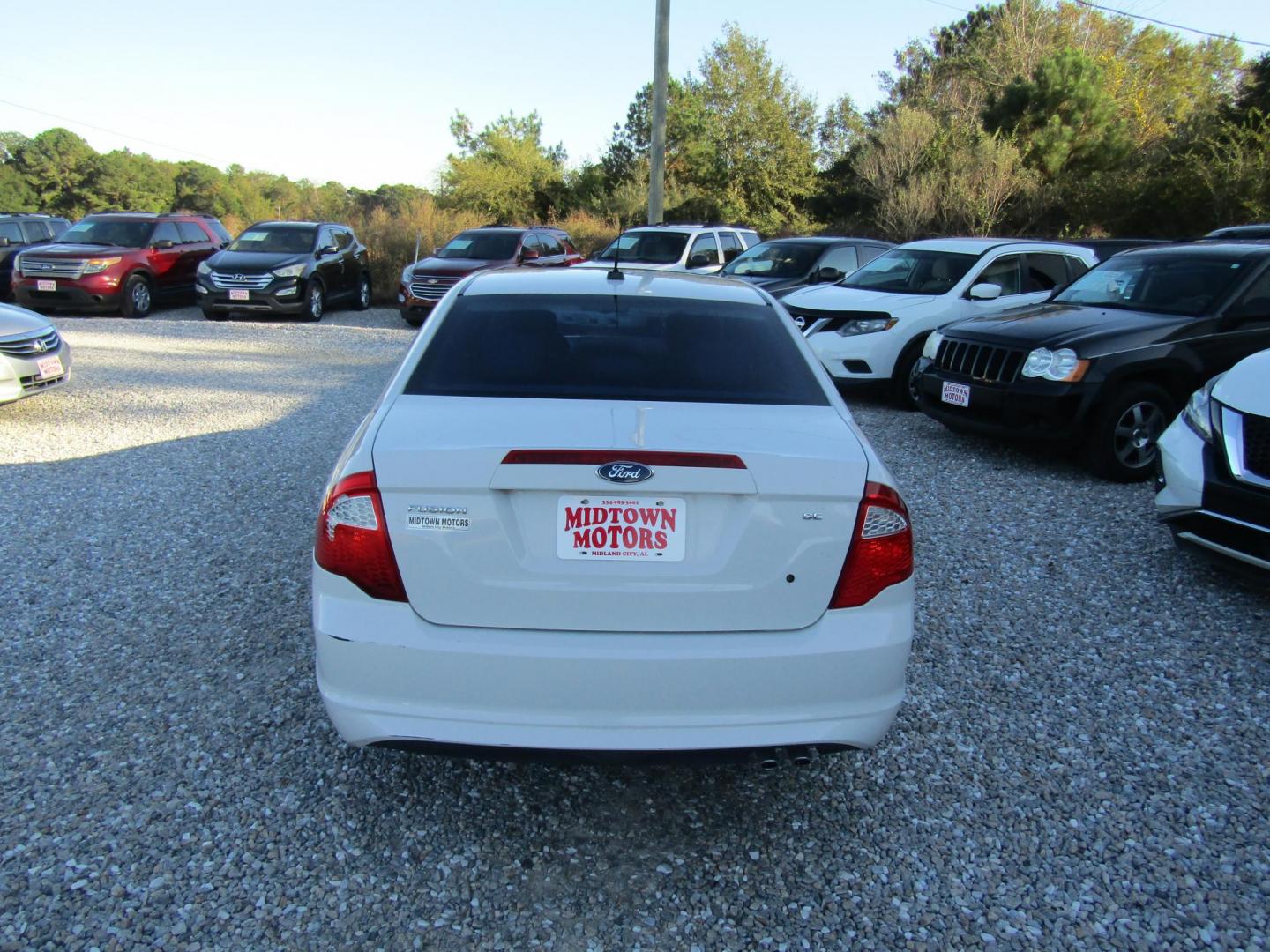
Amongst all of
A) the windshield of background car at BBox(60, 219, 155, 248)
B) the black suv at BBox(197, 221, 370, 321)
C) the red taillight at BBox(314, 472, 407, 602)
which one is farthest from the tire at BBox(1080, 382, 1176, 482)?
the windshield of background car at BBox(60, 219, 155, 248)

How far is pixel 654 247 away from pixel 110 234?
9.89 m

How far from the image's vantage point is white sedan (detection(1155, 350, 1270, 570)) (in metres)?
4.27

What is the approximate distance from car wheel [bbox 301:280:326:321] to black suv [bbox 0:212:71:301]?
6.11 m

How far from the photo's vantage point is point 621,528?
2.41m

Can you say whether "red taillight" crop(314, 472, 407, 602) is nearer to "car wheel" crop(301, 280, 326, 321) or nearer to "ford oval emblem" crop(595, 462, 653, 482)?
"ford oval emblem" crop(595, 462, 653, 482)

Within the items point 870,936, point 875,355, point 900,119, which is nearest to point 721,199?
point 900,119

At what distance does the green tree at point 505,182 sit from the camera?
125 feet

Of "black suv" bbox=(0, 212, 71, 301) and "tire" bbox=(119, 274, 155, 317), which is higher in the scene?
"black suv" bbox=(0, 212, 71, 301)

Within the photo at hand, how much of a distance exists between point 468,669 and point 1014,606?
3.13 metres

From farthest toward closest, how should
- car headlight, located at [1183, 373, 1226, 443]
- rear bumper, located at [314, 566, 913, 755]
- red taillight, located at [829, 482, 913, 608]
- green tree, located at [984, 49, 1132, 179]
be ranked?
1. green tree, located at [984, 49, 1132, 179]
2. car headlight, located at [1183, 373, 1226, 443]
3. red taillight, located at [829, 482, 913, 608]
4. rear bumper, located at [314, 566, 913, 755]

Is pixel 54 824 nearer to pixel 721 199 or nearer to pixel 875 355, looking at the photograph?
pixel 875 355

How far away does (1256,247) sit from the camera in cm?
714

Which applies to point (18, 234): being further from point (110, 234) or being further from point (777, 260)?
point (777, 260)

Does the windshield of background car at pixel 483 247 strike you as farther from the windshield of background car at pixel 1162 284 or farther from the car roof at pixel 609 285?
the car roof at pixel 609 285
